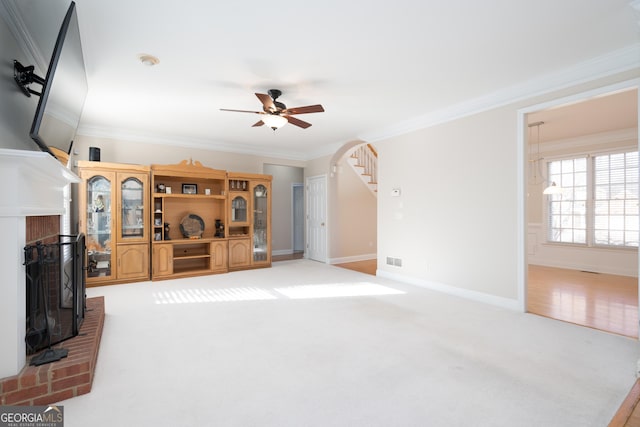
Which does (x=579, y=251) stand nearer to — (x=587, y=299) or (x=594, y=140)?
(x=594, y=140)

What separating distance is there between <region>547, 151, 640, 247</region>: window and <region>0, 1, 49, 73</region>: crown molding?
781cm

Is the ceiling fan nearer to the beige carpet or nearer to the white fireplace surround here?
the white fireplace surround

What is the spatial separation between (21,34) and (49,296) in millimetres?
1960

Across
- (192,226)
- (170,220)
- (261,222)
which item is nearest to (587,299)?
(261,222)

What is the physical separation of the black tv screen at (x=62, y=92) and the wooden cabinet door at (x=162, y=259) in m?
2.84

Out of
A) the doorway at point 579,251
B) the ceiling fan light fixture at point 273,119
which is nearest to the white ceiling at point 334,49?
the ceiling fan light fixture at point 273,119

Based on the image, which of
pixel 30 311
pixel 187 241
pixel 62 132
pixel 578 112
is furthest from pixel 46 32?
pixel 578 112

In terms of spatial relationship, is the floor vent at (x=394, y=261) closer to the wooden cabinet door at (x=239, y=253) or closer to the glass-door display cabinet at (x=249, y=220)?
the glass-door display cabinet at (x=249, y=220)

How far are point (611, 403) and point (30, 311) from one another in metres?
3.81

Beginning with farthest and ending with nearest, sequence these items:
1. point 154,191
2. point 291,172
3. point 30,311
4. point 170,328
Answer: point 291,172 → point 154,191 → point 170,328 → point 30,311

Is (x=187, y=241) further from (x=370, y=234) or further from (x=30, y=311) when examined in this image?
(x=370, y=234)

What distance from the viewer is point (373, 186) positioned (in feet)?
25.7

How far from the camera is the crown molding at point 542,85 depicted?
2934 millimetres

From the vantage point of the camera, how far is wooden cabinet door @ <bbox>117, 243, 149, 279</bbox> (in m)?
→ 5.09
